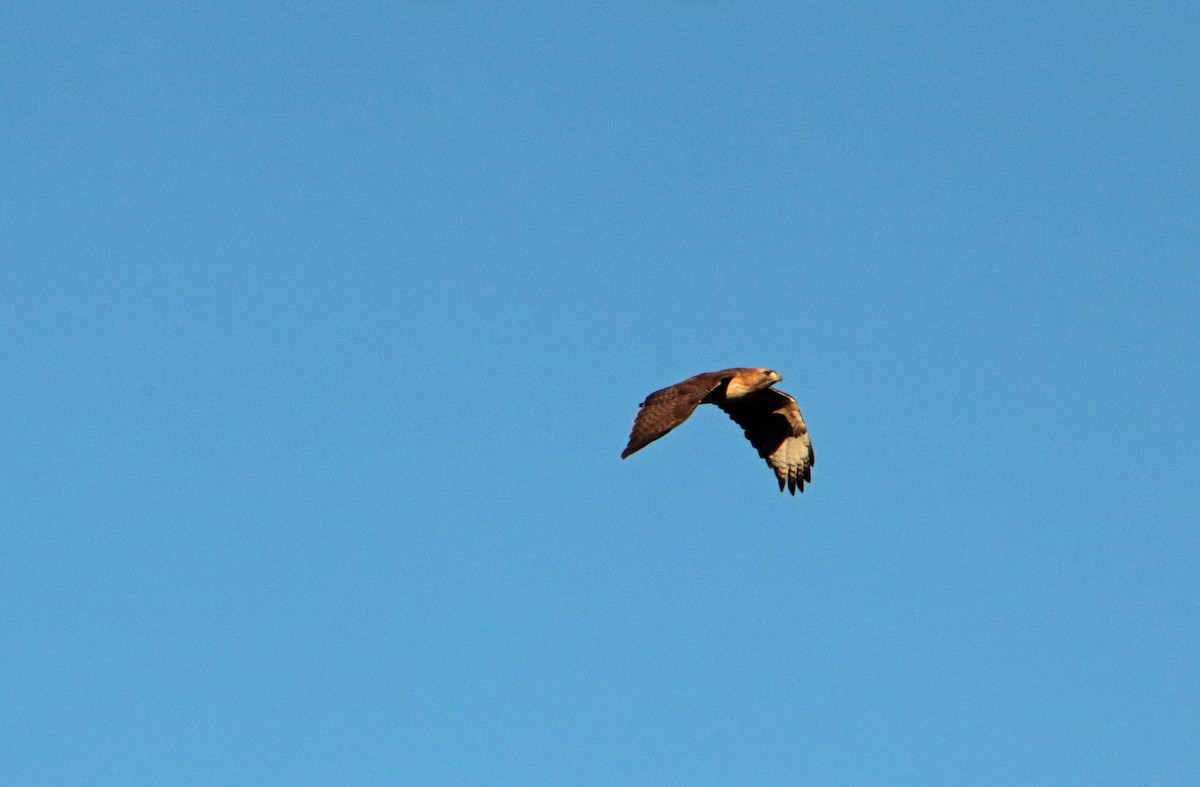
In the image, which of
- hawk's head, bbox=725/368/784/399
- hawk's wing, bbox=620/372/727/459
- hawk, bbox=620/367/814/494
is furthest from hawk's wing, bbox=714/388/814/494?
hawk's wing, bbox=620/372/727/459

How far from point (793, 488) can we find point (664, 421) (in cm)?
769

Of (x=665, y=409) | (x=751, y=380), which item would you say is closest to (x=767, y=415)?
(x=751, y=380)

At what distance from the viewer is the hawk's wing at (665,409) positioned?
2283cm

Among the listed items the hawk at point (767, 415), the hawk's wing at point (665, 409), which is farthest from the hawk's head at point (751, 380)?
the hawk's wing at point (665, 409)

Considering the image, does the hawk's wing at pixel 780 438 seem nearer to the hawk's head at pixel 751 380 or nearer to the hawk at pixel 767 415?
the hawk at pixel 767 415

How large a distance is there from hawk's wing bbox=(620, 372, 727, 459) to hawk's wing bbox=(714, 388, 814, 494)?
14.0ft

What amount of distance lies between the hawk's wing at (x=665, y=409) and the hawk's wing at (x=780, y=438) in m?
4.25

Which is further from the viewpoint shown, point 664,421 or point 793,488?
point 793,488

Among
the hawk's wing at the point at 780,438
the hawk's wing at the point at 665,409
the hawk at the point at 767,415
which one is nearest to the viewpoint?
the hawk's wing at the point at 665,409

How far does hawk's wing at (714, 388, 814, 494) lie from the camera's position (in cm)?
2988

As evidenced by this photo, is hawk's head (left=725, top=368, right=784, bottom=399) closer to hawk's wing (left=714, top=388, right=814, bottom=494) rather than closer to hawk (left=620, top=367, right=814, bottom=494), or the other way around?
hawk (left=620, top=367, right=814, bottom=494)

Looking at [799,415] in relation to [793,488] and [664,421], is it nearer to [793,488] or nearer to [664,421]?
[793,488]

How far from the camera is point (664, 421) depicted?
23.2 m

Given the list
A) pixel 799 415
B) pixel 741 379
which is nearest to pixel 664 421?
pixel 741 379
